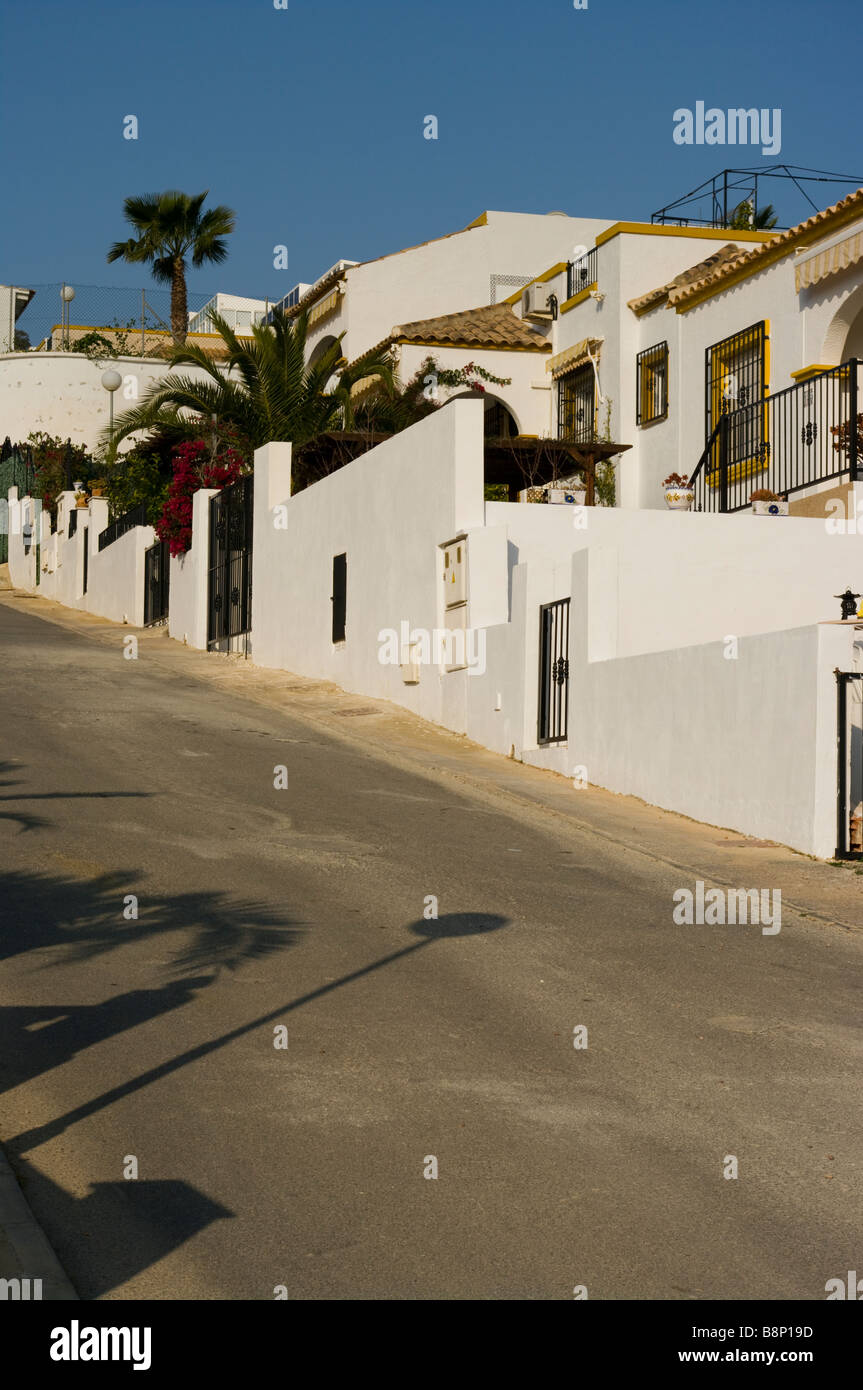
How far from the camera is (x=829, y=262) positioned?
20.4 m

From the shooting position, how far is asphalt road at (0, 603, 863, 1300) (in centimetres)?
472

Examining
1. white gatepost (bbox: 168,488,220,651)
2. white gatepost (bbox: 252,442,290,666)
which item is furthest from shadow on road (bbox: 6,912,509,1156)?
white gatepost (bbox: 168,488,220,651)

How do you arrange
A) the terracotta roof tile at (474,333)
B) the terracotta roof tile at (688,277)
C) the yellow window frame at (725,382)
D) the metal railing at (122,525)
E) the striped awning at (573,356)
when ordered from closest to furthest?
the yellow window frame at (725,382)
the terracotta roof tile at (688,277)
the striped awning at (573,356)
the terracotta roof tile at (474,333)
the metal railing at (122,525)

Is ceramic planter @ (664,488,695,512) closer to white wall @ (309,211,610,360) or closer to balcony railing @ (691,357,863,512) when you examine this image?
balcony railing @ (691,357,863,512)

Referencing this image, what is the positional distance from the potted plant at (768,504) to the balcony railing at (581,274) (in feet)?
35.0

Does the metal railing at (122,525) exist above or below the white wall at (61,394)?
below

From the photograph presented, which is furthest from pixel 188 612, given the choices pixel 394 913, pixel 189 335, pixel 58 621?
pixel 189 335

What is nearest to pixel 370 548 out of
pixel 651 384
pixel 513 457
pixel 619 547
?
pixel 513 457

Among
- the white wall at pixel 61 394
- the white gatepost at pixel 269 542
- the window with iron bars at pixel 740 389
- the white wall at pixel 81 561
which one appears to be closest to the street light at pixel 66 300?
the white wall at pixel 61 394

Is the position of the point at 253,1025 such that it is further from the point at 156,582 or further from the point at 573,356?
the point at 156,582

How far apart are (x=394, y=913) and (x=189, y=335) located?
44.3 meters

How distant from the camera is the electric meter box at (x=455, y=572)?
17.2 meters

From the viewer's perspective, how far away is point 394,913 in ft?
30.1

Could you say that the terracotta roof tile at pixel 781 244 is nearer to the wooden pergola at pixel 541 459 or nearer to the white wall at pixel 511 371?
the wooden pergola at pixel 541 459
